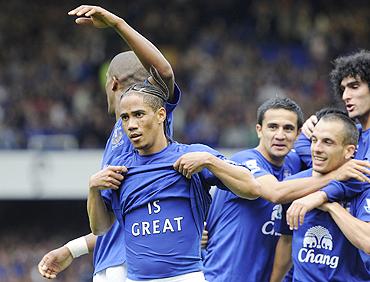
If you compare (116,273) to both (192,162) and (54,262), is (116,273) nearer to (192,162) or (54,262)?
(54,262)

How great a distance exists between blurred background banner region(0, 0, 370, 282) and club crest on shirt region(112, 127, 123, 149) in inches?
444

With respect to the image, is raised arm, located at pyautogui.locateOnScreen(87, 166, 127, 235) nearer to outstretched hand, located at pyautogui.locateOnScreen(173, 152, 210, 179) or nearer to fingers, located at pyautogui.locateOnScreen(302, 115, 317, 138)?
outstretched hand, located at pyautogui.locateOnScreen(173, 152, 210, 179)

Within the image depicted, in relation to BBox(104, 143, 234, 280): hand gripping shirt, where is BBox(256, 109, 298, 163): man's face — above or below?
above

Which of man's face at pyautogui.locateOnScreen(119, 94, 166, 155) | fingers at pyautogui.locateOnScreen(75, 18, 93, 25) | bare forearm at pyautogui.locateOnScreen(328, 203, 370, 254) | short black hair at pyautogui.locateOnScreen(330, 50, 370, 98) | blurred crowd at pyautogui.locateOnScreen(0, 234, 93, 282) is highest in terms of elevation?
fingers at pyautogui.locateOnScreen(75, 18, 93, 25)

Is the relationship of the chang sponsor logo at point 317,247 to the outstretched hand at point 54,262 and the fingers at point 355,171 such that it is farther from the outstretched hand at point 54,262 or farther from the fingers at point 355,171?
the outstretched hand at point 54,262

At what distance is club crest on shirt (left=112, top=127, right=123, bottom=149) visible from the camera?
20.7 feet

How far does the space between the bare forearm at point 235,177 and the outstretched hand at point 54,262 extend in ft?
5.03

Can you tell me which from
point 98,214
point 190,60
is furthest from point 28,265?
point 98,214

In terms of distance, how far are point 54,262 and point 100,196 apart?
3.08 feet

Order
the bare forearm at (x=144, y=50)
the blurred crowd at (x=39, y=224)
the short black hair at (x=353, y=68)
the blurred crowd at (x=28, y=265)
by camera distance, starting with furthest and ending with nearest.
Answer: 1. the blurred crowd at (x=39, y=224)
2. the blurred crowd at (x=28, y=265)
3. the short black hair at (x=353, y=68)
4. the bare forearm at (x=144, y=50)

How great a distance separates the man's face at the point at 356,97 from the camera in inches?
257

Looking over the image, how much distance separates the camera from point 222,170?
5.62 meters

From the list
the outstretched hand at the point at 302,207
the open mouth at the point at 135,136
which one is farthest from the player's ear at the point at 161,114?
the outstretched hand at the point at 302,207

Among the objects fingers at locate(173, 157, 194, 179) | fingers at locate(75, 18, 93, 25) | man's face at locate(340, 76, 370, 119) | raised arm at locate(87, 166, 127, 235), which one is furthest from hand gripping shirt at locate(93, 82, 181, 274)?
man's face at locate(340, 76, 370, 119)
